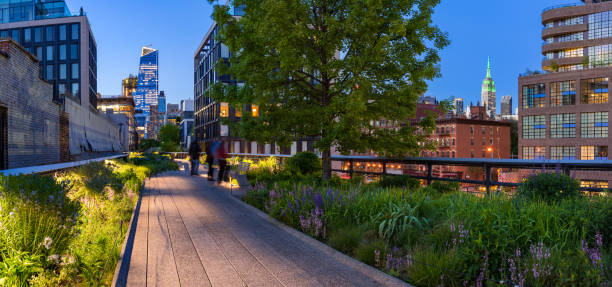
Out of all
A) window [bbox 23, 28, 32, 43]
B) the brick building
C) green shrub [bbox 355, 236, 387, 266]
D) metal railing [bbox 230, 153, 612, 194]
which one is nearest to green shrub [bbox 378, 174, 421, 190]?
metal railing [bbox 230, 153, 612, 194]

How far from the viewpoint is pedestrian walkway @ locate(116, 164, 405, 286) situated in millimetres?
4363

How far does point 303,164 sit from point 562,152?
77256 mm

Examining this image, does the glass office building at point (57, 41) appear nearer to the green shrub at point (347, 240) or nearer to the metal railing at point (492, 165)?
the metal railing at point (492, 165)

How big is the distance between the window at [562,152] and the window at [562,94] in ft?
29.4

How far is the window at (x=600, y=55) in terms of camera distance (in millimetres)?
71250

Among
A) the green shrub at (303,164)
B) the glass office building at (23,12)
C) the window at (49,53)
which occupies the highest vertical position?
the glass office building at (23,12)

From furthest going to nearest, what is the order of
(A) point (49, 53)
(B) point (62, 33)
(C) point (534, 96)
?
(C) point (534, 96), (A) point (49, 53), (B) point (62, 33)

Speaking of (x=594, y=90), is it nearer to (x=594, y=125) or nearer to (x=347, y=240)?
(x=594, y=125)

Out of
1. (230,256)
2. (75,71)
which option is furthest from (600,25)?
(75,71)

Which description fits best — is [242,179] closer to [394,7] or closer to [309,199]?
[309,199]

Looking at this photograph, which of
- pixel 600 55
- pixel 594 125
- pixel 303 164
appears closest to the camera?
pixel 303 164

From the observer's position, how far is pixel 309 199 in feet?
24.4

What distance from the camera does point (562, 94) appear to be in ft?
238

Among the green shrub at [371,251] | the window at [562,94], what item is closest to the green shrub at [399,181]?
the green shrub at [371,251]
